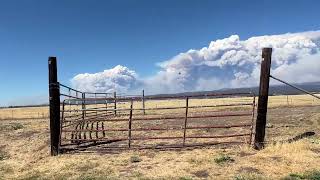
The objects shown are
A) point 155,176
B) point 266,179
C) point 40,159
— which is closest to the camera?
point 266,179

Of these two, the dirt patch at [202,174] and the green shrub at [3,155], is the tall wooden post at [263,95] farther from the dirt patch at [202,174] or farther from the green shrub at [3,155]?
the green shrub at [3,155]

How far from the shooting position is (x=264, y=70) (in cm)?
1553

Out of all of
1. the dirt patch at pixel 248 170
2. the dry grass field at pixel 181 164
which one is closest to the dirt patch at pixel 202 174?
the dry grass field at pixel 181 164

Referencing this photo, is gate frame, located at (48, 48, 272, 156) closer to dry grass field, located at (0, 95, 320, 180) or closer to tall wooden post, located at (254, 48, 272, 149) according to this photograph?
tall wooden post, located at (254, 48, 272, 149)

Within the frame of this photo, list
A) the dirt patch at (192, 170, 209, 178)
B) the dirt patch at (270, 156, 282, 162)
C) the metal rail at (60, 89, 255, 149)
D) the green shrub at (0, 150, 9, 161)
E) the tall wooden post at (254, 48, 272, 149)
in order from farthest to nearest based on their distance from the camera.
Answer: the green shrub at (0, 150, 9, 161), the metal rail at (60, 89, 255, 149), the tall wooden post at (254, 48, 272, 149), the dirt patch at (270, 156, 282, 162), the dirt patch at (192, 170, 209, 178)

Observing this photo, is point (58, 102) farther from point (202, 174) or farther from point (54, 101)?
point (202, 174)

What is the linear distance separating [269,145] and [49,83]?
25.6ft

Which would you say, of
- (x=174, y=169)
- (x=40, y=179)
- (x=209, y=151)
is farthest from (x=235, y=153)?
(x=40, y=179)

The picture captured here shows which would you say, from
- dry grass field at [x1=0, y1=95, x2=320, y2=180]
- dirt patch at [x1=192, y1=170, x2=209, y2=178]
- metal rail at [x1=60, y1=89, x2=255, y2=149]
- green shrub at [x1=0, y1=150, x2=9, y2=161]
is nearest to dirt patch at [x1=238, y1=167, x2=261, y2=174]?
dry grass field at [x1=0, y1=95, x2=320, y2=180]

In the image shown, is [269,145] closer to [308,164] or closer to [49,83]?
[308,164]

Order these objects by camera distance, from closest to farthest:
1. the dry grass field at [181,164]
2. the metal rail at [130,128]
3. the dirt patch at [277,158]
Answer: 1. the dry grass field at [181,164]
2. the dirt patch at [277,158]
3. the metal rail at [130,128]

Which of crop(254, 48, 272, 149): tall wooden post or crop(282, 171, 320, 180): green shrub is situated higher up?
crop(254, 48, 272, 149): tall wooden post

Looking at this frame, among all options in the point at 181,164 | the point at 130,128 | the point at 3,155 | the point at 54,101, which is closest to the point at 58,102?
the point at 54,101

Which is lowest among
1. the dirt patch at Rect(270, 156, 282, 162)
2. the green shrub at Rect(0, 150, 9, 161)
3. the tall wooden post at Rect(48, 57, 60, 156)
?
the green shrub at Rect(0, 150, 9, 161)
